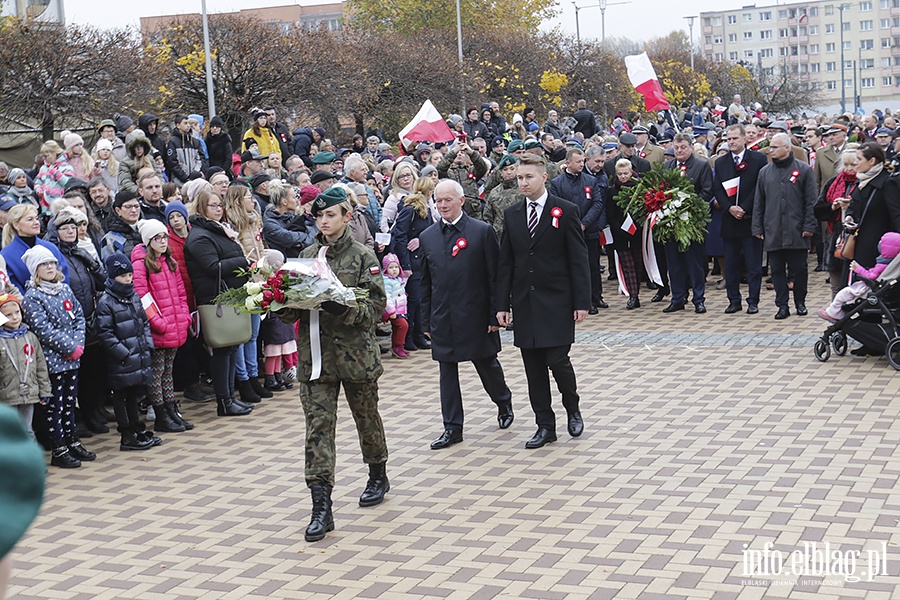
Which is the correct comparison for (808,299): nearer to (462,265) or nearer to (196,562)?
(462,265)

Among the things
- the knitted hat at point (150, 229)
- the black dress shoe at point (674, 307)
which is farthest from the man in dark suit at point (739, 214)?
the knitted hat at point (150, 229)

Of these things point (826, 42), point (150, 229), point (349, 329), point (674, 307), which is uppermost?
point (826, 42)

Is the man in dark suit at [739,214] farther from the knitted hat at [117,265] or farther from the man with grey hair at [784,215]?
the knitted hat at [117,265]

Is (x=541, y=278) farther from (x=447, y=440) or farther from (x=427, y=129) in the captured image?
(x=427, y=129)

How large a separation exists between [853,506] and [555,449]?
2.52 meters

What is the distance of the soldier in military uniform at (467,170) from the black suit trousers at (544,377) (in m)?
4.74

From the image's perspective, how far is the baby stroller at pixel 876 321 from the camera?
10.7 m

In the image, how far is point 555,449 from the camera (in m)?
8.79

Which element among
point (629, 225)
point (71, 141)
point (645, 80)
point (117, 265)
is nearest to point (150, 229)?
point (117, 265)

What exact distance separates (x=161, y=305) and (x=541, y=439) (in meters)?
3.49

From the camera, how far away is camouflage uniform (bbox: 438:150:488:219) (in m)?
13.8

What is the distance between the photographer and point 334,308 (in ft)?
22.8

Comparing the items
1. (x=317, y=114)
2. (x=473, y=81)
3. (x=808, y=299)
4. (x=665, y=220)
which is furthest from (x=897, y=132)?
(x=473, y=81)

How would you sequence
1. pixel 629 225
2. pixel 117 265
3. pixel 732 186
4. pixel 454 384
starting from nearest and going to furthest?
pixel 454 384 < pixel 117 265 < pixel 732 186 < pixel 629 225
